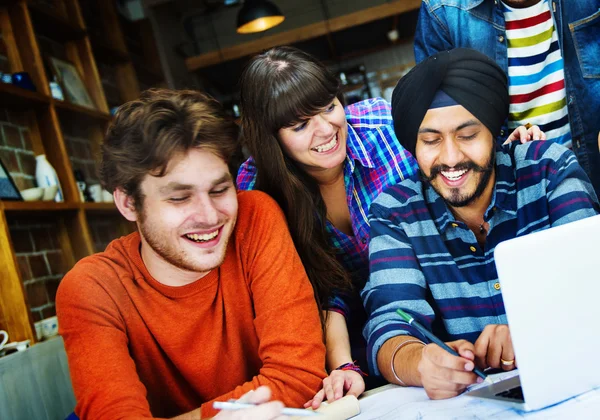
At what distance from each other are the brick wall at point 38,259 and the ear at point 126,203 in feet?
4.81

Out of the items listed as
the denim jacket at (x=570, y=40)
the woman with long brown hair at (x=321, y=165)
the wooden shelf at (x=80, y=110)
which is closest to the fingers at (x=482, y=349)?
the woman with long brown hair at (x=321, y=165)

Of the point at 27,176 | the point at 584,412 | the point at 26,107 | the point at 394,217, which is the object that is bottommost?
the point at 584,412

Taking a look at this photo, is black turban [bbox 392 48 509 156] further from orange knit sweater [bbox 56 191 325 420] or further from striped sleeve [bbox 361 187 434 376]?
orange knit sweater [bbox 56 191 325 420]

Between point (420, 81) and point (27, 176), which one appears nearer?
point (420, 81)

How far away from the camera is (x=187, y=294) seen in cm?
149

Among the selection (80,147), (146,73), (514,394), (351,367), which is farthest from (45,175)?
(514,394)

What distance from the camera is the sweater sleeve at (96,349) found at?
4.14 ft

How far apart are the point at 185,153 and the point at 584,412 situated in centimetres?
96

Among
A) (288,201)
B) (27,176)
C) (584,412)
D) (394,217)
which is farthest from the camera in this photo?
(27,176)

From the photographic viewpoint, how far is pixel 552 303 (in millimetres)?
868

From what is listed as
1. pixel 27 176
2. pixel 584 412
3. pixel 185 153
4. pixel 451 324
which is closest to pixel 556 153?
pixel 451 324

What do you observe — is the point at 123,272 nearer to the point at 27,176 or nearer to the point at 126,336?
the point at 126,336

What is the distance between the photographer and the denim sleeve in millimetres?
2080

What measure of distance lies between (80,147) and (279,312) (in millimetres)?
2658
